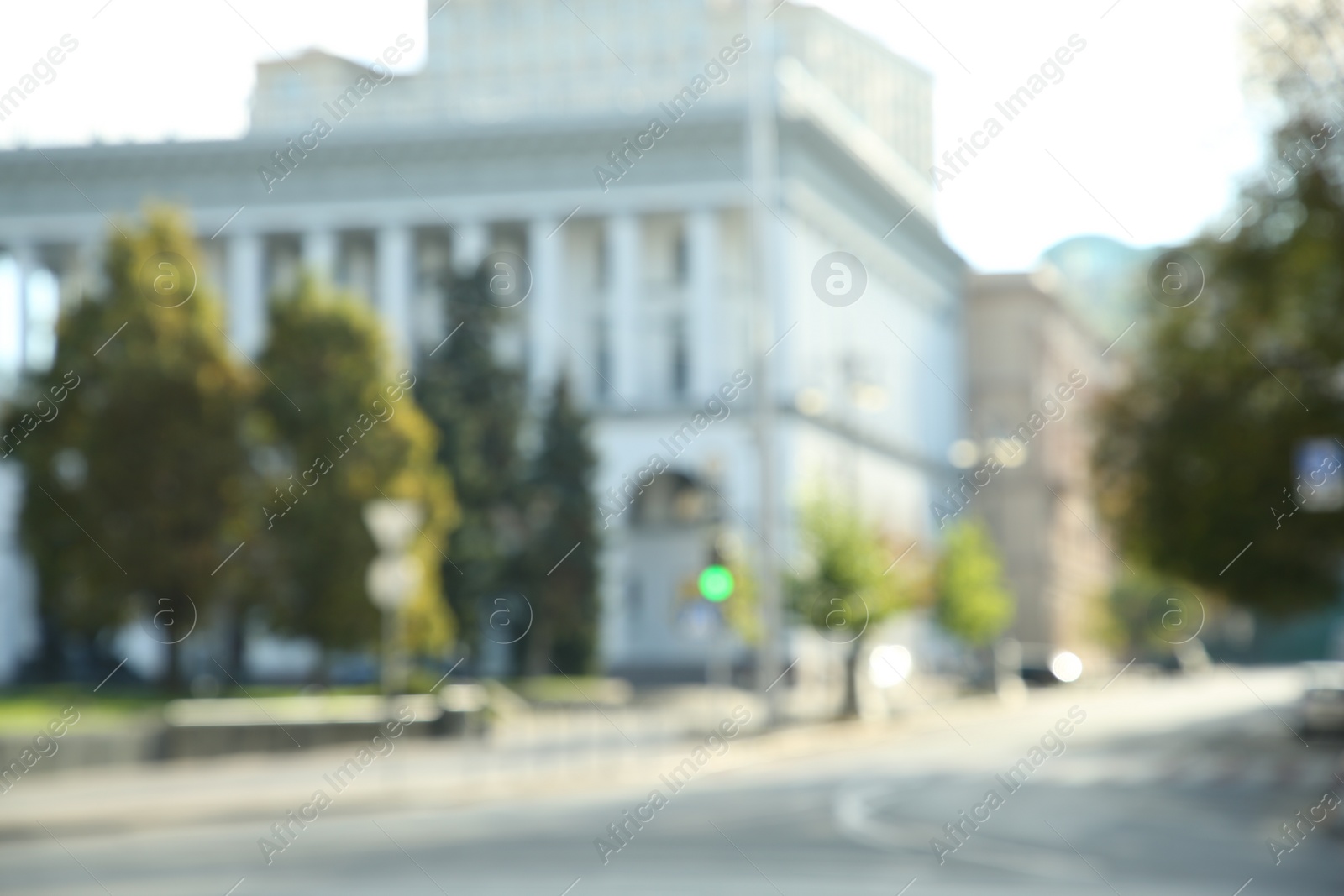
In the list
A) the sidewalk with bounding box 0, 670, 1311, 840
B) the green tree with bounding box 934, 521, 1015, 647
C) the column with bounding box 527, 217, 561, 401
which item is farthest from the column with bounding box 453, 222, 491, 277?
the sidewalk with bounding box 0, 670, 1311, 840

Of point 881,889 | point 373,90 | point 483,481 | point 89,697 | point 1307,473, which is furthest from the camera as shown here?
point 373,90

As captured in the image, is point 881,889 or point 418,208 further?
point 418,208

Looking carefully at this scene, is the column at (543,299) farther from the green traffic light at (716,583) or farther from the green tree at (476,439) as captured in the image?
the green traffic light at (716,583)

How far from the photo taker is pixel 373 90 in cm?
7619

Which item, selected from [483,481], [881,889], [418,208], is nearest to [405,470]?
[483,481]

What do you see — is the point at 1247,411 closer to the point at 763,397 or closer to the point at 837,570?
the point at 763,397

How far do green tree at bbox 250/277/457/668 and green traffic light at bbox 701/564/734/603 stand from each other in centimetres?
1049

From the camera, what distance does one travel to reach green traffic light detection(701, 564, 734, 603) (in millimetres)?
31953

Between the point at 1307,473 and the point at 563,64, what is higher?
the point at 563,64

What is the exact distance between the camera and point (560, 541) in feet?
207

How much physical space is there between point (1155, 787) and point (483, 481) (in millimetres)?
35746

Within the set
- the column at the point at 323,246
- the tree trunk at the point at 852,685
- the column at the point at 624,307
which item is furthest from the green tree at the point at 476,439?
the column at the point at 323,246

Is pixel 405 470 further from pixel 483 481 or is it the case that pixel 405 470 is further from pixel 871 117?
pixel 871 117

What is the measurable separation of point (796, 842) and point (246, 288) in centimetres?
6421
